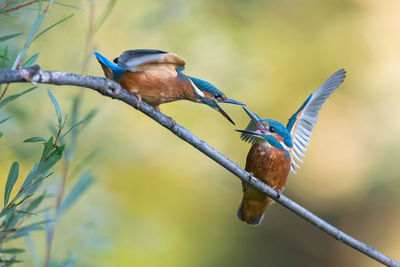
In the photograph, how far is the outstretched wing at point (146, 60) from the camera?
66.6 inches

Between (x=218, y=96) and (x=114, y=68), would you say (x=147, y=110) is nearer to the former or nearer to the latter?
(x=114, y=68)

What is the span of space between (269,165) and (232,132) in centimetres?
224

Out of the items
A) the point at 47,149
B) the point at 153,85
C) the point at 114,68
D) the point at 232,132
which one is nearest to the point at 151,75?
the point at 153,85

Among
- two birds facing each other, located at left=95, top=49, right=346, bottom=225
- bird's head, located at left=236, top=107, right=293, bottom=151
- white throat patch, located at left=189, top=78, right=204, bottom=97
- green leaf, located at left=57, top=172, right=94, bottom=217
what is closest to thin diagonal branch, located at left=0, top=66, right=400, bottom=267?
two birds facing each other, located at left=95, top=49, right=346, bottom=225

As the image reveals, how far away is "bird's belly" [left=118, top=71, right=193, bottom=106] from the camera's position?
73.5 inches

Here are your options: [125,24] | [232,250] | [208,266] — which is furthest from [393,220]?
[125,24]

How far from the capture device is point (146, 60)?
5.86 feet

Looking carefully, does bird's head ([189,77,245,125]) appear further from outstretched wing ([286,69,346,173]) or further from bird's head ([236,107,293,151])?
outstretched wing ([286,69,346,173])

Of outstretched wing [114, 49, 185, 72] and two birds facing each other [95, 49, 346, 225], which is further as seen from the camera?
two birds facing each other [95, 49, 346, 225]

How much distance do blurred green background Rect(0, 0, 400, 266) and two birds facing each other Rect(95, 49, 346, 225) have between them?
756mm

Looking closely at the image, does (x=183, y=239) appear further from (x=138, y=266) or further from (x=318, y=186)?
(x=318, y=186)

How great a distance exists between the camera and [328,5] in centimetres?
525

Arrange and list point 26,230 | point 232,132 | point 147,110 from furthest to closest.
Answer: point 232,132, point 147,110, point 26,230

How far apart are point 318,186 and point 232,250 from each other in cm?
108
